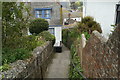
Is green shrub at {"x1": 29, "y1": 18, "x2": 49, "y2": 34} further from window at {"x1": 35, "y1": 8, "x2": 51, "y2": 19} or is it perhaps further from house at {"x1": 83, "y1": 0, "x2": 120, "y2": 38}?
house at {"x1": 83, "y1": 0, "x2": 120, "y2": 38}

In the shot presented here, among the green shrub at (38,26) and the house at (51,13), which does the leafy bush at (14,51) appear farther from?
the house at (51,13)

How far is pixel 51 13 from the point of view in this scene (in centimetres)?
1855

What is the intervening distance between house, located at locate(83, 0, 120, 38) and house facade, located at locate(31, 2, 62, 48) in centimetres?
788

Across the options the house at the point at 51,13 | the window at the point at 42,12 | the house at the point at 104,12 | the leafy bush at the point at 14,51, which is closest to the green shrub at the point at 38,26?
the house at the point at 51,13

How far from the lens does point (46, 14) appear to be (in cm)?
1834

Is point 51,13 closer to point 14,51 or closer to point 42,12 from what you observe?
point 42,12

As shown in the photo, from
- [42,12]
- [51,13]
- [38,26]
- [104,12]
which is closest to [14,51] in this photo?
[104,12]

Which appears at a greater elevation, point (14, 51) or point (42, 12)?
point (42, 12)

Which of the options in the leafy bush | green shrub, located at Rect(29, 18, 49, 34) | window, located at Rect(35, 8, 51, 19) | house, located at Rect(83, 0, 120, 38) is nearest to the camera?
the leafy bush

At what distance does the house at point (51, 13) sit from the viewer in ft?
59.5

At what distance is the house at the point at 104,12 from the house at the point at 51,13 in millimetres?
7876

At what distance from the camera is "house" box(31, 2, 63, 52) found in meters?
18.1

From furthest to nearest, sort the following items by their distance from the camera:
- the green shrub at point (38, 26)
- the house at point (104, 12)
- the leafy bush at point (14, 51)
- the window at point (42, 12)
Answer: the window at point (42, 12)
the green shrub at point (38, 26)
the house at point (104, 12)
the leafy bush at point (14, 51)

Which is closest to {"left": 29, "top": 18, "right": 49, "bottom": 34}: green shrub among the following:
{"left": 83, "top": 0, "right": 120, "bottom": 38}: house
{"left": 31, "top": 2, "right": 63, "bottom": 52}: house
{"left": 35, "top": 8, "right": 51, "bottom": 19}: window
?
{"left": 31, "top": 2, "right": 63, "bottom": 52}: house
